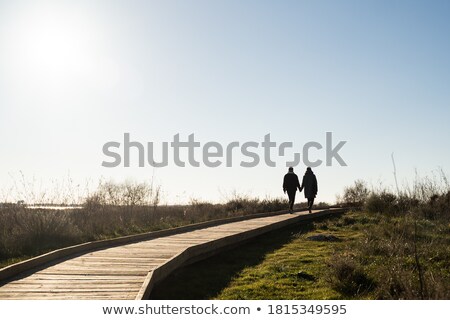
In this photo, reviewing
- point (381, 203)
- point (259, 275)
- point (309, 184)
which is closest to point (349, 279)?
point (259, 275)

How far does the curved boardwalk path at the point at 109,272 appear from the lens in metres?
6.38

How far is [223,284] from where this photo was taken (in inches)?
329

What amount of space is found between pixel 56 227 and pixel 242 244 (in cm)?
465

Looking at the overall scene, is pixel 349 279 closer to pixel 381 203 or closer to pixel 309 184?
pixel 309 184

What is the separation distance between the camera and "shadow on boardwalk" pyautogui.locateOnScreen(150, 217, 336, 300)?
7.72 meters

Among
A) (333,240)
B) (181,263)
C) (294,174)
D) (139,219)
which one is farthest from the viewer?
(294,174)

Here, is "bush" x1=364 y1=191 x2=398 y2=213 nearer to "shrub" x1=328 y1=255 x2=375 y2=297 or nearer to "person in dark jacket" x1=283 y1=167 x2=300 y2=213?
"person in dark jacket" x1=283 y1=167 x2=300 y2=213

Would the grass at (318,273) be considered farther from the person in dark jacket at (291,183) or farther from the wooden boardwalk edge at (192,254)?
the person in dark jacket at (291,183)

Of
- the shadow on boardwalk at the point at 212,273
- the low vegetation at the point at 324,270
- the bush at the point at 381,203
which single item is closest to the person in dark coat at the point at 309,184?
the bush at the point at 381,203

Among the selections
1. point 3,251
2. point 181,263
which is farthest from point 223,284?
point 3,251

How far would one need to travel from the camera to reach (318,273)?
8805 mm

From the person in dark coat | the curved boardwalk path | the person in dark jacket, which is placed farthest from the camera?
the person in dark coat

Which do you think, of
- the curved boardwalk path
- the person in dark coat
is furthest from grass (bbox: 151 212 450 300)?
the person in dark coat
